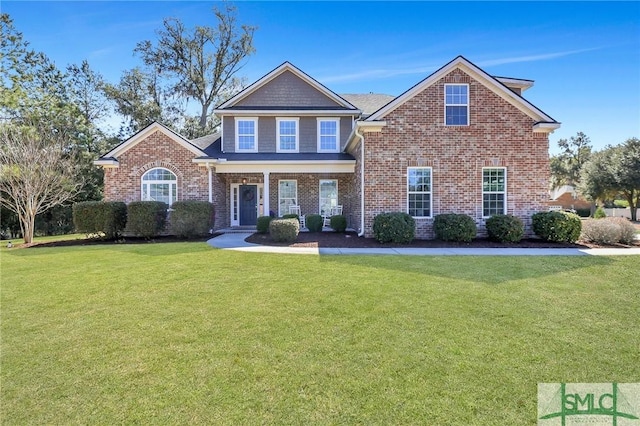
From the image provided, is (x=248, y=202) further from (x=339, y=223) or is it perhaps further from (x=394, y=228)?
(x=394, y=228)

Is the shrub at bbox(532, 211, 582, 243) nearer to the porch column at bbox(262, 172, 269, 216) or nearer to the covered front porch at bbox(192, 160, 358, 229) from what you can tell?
the covered front porch at bbox(192, 160, 358, 229)

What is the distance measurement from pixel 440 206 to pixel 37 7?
18237mm

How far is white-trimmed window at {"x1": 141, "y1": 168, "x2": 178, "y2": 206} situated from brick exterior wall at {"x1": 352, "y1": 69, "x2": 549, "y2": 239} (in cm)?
905

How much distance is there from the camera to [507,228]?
11523mm

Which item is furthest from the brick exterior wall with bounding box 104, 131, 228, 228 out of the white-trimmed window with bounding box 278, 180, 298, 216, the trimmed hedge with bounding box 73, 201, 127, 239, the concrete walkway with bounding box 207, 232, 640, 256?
the concrete walkway with bounding box 207, 232, 640, 256

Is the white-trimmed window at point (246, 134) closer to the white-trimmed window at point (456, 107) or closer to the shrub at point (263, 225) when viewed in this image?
the shrub at point (263, 225)

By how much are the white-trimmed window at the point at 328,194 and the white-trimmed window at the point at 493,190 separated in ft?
24.1

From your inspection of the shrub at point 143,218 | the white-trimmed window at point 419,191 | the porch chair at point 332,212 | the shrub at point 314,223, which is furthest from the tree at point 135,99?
the white-trimmed window at point 419,191

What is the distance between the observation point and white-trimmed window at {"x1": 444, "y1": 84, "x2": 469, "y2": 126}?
1264cm

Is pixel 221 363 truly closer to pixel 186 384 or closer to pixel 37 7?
pixel 186 384

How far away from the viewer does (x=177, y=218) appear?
42.0 feet

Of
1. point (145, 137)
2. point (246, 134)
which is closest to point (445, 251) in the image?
point (246, 134)

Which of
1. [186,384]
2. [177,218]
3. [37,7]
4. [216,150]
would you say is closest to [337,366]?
[186,384]

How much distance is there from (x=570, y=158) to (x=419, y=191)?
5728 centimetres
